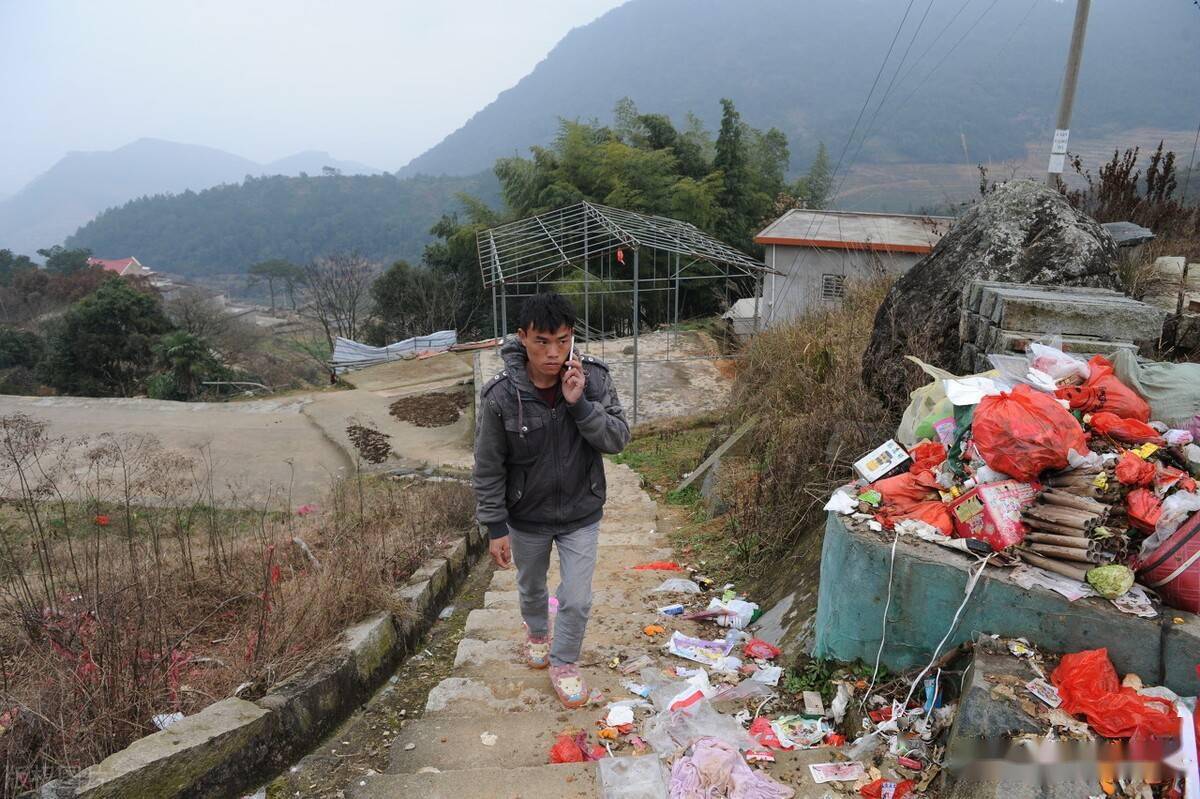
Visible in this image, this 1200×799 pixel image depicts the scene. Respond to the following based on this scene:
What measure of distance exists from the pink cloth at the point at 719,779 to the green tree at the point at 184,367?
69.9 feet

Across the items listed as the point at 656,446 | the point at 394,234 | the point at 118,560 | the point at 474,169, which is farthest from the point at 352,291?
the point at 474,169

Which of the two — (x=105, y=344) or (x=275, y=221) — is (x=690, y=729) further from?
(x=275, y=221)

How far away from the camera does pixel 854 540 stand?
2062 mm

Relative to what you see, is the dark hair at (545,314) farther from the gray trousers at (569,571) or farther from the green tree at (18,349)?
the green tree at (18,349)

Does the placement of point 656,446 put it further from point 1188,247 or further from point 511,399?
point 511,399

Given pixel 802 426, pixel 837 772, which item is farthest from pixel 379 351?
pixel 837 772

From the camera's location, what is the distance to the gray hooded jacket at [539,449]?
2262mm

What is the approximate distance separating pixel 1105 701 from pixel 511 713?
1.71 metres

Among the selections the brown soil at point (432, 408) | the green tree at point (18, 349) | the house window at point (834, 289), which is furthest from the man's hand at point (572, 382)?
the green tree at point (18, 349)

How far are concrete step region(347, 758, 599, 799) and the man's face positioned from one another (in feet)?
3.79

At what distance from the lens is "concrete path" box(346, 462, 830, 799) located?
173 cm

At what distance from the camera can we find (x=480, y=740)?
6.92 feet

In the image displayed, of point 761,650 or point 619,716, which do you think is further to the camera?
point 761,650

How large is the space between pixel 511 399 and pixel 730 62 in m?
169
